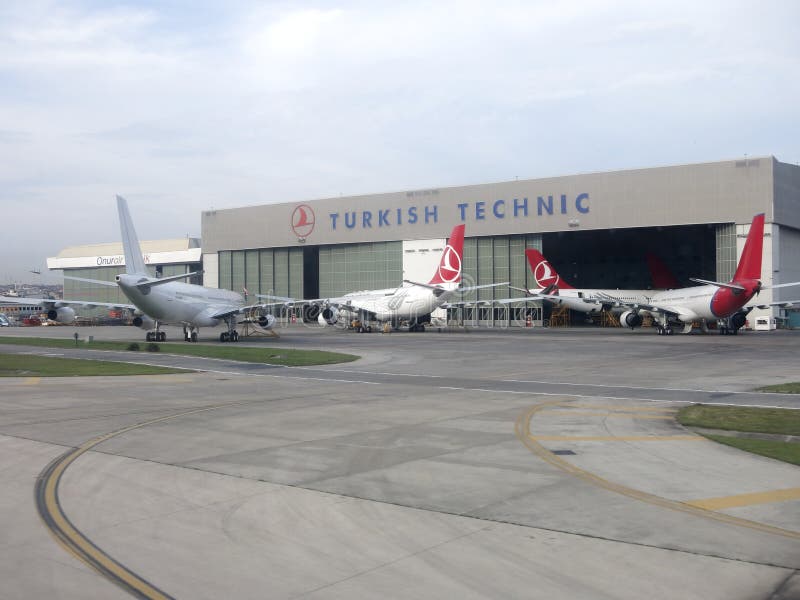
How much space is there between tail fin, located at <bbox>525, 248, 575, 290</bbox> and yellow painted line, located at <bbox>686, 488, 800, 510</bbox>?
65888 millimetres

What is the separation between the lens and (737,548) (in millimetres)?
7395

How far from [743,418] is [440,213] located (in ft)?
225

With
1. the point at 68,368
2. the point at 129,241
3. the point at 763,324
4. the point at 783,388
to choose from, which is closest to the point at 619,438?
the point at 783,388

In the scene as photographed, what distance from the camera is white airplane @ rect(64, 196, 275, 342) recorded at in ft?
140

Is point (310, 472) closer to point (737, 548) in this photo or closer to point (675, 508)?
point (675, 508)

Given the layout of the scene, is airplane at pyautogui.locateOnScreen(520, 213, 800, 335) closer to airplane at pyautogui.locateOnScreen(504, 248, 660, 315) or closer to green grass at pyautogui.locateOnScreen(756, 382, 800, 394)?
airplane at pyautogui.locateOnScreen(504, 248, 660, 315)

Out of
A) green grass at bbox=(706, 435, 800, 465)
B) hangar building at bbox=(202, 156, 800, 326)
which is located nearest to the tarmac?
green grass at bbox=(706, 435, 800, 465)

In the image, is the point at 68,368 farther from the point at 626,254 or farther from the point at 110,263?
the point at 110,263

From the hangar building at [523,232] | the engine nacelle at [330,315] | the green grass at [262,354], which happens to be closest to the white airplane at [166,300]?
the green grass at [262,354]

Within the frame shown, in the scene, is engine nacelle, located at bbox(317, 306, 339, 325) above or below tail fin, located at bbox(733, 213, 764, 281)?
below

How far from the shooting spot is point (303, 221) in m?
92.7

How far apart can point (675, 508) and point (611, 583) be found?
112 inches

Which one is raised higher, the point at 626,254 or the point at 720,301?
the point at 626,254

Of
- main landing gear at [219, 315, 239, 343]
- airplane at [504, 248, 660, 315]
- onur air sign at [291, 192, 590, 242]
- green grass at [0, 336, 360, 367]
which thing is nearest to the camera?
green grass at [0, 336, 360, 367]
